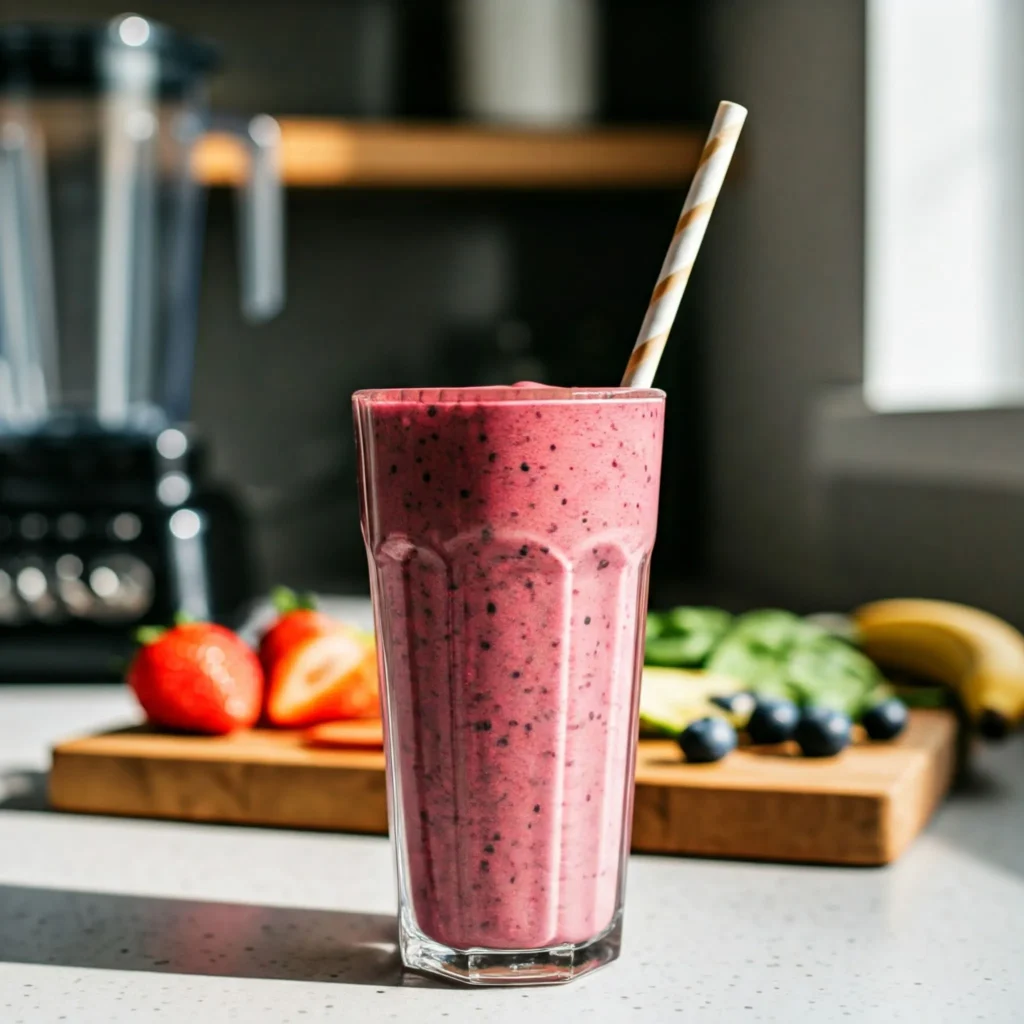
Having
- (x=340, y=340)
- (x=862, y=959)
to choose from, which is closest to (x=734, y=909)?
(x=862, y=959)

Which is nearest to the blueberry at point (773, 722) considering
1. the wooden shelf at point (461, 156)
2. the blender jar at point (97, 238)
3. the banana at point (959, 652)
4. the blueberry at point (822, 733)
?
the blueberry at point (822, 733)

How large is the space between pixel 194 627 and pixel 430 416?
47 centimetres

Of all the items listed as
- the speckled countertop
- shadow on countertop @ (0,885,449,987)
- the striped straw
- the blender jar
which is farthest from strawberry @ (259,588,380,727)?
the blender jar

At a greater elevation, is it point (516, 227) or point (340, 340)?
point (516, 227)

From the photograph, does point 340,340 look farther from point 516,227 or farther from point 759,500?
point 759,500

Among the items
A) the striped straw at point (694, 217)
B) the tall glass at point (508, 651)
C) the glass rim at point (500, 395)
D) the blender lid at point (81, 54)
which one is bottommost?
the tall glass at point (508, 651)

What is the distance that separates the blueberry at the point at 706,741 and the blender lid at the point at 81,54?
999 mm

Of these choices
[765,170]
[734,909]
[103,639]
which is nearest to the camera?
[734,909]

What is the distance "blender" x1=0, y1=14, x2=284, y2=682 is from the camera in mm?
1296

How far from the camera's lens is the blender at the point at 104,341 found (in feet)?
4.25

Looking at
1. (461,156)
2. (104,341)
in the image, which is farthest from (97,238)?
(461,156)

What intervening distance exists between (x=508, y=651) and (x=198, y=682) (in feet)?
1.35

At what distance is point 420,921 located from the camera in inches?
23.9

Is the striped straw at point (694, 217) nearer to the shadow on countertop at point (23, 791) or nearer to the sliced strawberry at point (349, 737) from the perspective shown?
the sliced strawberry at point (349, 737)
